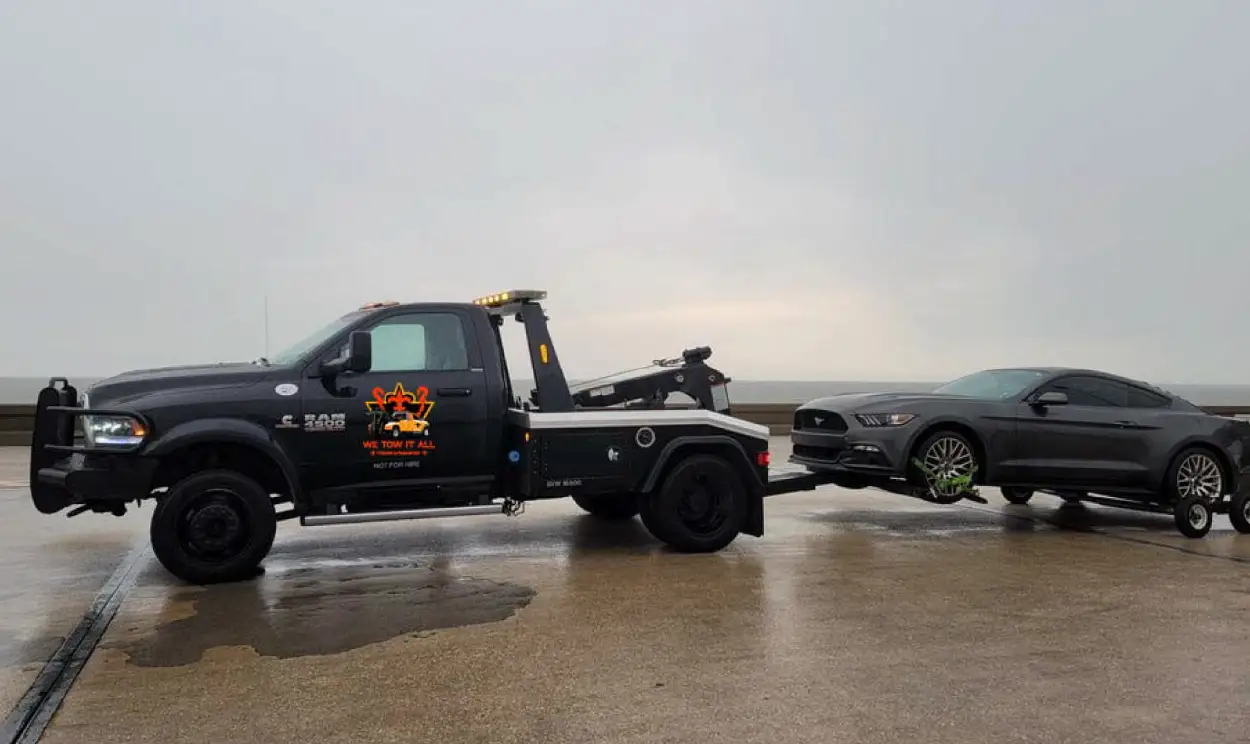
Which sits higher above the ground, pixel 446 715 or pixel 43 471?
pixel 43 471

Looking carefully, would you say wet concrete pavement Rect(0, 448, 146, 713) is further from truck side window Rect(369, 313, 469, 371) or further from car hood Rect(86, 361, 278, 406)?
truck side window Rect(369, 313, 469, 371)

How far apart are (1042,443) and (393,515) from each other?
6076mm

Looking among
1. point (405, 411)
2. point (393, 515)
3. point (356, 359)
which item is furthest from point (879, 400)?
point (356, 359)

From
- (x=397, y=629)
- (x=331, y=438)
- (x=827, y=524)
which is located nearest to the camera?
(x=397, y=629)

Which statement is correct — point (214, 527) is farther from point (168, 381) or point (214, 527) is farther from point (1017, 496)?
point (1017, 496)

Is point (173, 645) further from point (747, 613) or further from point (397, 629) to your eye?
point (747, 613)

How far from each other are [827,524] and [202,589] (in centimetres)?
591

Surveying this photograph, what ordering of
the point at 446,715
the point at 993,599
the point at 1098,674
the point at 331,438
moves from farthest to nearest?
1. the point at 331,438
2. the point at 993,599
3. the point at 1098,674
4. the point at 446,715

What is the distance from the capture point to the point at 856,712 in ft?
14.1

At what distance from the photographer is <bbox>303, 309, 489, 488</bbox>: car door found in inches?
277

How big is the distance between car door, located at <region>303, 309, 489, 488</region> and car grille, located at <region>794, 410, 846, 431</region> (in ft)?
11.8

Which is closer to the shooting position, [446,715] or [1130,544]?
[446,715]

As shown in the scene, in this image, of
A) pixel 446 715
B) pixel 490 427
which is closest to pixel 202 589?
pixel 490 427

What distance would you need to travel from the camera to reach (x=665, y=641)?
542 centimetres
